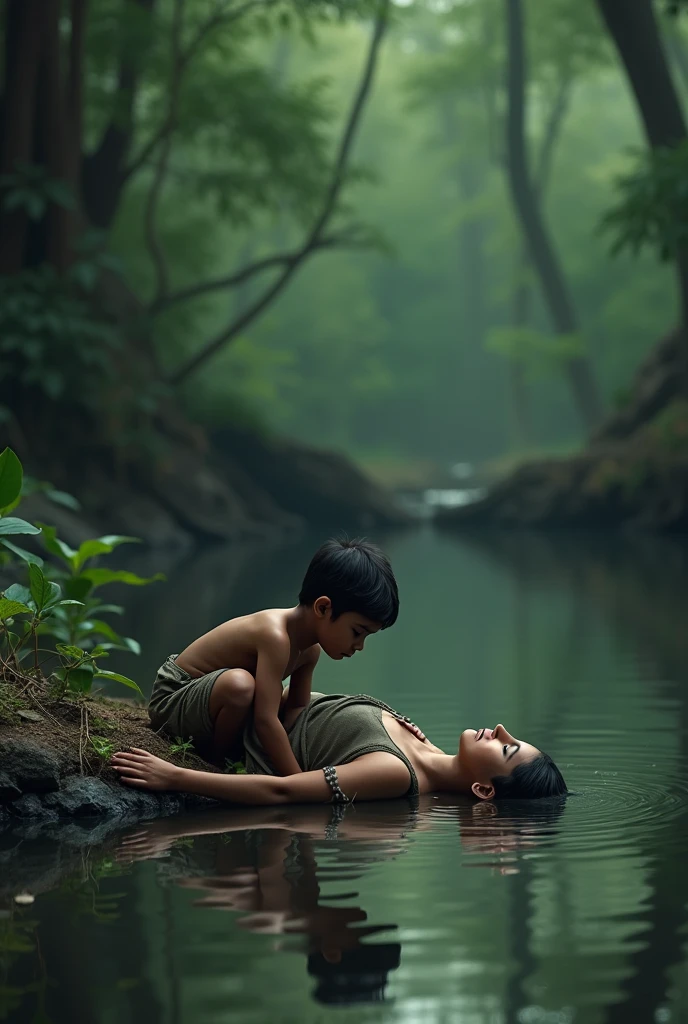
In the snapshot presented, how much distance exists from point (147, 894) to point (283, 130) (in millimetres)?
19186

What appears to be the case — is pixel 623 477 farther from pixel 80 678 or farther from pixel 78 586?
pixel 80 678

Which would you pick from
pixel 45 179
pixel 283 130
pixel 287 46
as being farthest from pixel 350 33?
pixel 45 179

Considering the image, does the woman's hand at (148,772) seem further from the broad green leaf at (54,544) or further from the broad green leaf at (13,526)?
the broad green leaf at (54,544)

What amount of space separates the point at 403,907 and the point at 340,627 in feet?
4.25

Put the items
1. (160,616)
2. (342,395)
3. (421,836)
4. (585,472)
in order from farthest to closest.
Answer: (342,395) → (585,472) → (160,616) → (421,836)

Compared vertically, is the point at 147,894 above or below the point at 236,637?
below

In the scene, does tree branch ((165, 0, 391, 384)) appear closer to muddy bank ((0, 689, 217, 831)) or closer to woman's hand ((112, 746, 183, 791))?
muddy bank ((0, 689, 217, 831))

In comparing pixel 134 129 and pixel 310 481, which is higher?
pixel 134 129

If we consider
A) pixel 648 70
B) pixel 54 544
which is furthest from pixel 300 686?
pixel 648 70

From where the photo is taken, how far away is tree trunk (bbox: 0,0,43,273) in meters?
16.4

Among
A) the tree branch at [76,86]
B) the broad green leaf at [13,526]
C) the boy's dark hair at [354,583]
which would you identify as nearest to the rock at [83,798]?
the broad green leaf at [13,526]

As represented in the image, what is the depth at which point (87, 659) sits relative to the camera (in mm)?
5109

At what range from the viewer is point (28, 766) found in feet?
15.4

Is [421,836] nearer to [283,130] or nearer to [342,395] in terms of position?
[283,130]
